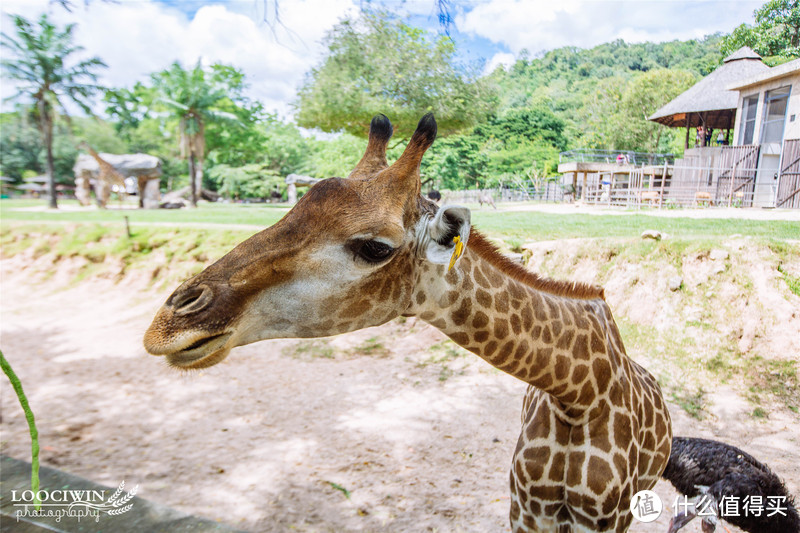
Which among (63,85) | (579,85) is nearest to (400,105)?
(579,85)

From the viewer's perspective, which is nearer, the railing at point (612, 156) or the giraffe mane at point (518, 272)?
the giraffe mane at point (518, 272)

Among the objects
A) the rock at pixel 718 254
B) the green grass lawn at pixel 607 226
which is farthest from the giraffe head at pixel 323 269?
the rock at pixel 718 254

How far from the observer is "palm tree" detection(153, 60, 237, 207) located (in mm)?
23922

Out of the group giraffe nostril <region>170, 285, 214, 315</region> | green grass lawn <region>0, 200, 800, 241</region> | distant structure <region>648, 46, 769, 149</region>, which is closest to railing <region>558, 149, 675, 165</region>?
distant structure <region>648, 46, 769, 149</region>

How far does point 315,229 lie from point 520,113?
5.74 meters

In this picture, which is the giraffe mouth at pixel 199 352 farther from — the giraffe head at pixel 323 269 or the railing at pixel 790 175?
the railing at pixel 790 175

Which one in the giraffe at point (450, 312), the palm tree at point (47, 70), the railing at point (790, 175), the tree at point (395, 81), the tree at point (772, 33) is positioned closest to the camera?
the giraffe at point (450, 312)

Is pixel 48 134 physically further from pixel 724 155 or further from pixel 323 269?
pixel 724 155

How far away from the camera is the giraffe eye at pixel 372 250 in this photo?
5.15 feet

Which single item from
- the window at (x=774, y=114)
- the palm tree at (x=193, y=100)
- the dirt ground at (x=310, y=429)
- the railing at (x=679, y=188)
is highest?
the palm tree at (x=193, y=100)

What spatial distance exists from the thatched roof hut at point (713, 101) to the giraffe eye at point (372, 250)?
19.3 ft

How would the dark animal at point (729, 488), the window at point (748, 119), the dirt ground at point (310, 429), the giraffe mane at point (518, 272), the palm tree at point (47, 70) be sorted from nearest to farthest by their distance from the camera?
the giraffe mane at point (518, 272) < the dark animal at point (729, 488) < the dirt ground at point (310, 429) < the window at point (748, 119) < the palm tree at point (47, 70)

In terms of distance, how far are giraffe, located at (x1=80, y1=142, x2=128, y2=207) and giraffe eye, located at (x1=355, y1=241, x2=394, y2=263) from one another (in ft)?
75.0

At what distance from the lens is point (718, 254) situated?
5145mm
